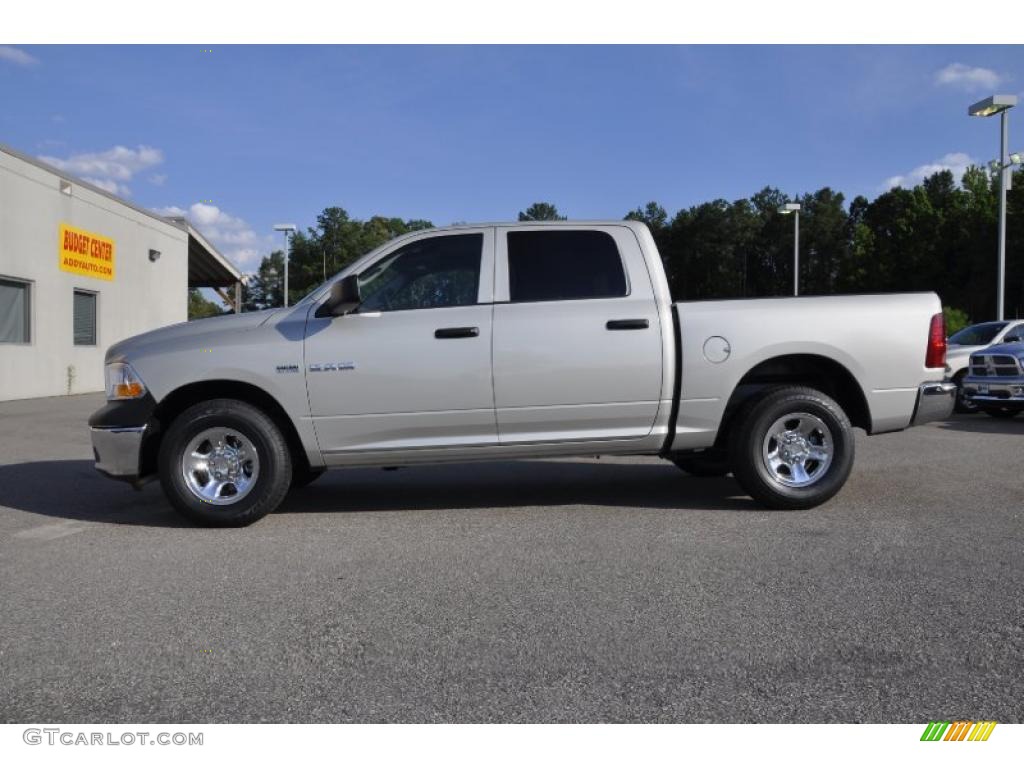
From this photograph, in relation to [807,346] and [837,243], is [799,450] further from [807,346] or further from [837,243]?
[837,243]

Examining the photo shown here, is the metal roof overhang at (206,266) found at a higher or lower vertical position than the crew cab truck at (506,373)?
higher

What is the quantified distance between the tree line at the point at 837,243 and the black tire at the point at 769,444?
3361 cm

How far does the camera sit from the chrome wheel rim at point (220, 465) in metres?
5.74

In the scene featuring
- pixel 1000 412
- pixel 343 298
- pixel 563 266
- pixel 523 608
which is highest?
pixel 563 266

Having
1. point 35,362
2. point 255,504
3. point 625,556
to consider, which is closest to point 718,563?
point 625,556

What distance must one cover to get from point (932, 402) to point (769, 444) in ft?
3.97

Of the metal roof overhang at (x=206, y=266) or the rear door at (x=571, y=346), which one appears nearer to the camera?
the rear door at (x=571, y=346)

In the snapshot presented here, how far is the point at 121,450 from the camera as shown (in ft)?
18.9

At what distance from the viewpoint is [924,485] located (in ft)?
23.1

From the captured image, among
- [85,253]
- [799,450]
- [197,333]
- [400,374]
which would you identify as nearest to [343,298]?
[400,374]

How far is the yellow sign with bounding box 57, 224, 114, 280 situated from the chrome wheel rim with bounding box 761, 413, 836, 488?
1804cm

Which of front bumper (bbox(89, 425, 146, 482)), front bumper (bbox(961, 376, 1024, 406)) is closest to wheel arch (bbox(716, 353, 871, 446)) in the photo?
front bumper (bbox(89, 425, 146, 482))

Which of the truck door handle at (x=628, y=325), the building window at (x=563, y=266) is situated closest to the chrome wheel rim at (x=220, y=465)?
the building window at (x=563, y=266)

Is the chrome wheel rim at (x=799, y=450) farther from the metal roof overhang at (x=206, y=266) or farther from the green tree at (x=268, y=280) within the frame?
the green tree at (x=268, y=280)
